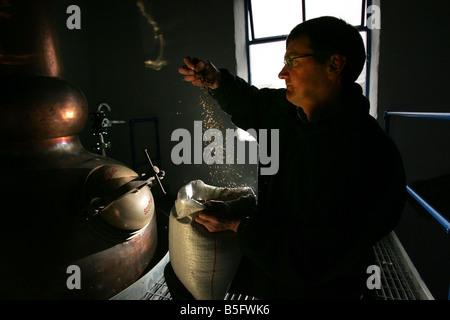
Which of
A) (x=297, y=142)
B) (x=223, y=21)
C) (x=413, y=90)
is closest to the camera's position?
(x=297, y=142)

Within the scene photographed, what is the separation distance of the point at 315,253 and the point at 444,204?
7.75 feet

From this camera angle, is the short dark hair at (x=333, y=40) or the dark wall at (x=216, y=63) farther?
the dark wall at (x=216, y=63)

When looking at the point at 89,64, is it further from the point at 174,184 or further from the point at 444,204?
the point at 444,204

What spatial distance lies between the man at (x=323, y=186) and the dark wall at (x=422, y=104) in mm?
1992

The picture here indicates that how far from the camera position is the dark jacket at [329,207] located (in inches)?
30.7

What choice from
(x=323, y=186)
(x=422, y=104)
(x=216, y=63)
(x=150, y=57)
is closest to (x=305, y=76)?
(x=323, y=186)

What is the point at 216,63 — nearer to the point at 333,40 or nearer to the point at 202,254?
the point at 333,40

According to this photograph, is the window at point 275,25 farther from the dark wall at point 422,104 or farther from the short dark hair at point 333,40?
the short dark hair at point 333,40

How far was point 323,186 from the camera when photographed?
2.73 feet

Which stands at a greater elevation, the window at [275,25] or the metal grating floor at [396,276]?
the window at [275,25]

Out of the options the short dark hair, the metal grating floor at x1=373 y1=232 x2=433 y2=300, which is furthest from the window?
the short dark hair

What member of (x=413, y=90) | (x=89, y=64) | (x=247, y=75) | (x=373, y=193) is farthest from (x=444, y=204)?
(x=89, y=64)

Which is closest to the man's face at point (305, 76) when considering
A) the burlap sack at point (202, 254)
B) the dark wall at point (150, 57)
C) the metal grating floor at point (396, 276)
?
the burlap sack at point (202, 254)
